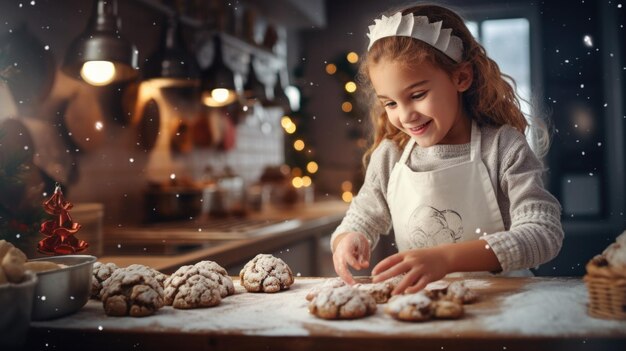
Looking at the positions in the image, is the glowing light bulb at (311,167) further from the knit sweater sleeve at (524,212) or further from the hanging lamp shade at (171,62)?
the knit sweater sleeve at (524,212)

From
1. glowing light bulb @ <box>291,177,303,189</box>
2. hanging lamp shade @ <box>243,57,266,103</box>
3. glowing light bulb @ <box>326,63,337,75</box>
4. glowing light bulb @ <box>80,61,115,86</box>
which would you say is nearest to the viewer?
glowing light bulb @ <box>80,61,115,86</box>

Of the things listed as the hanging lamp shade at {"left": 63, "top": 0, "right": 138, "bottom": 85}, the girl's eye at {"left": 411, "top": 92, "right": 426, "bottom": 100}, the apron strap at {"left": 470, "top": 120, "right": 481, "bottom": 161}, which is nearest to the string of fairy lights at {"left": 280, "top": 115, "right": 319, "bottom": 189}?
the hanging lamp shade at {"left": 63, "top": 0, "right": 138, "bottom": 85}

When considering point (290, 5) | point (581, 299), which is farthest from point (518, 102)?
point (290, 5)

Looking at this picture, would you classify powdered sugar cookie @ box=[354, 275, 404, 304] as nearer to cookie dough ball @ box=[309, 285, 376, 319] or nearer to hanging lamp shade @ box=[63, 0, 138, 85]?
cookie dough ball @ box=[309, 285, 376, 319]

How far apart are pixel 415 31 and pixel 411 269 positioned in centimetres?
45

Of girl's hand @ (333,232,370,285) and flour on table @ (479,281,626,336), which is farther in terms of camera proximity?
girl's hand @ (333,232,370,285)

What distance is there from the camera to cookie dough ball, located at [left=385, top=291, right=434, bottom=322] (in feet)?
2.55

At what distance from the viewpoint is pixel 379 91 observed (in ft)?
3.53

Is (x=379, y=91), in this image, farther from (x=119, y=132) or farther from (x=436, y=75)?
(x=119, y=132)

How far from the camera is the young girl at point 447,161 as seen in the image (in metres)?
1.02

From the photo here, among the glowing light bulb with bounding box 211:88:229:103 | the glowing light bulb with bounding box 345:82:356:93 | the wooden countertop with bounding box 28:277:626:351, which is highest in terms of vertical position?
the glowing light bulb with bounding box 345:82:356:93

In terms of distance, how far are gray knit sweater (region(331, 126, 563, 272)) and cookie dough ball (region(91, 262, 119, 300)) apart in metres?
0.43

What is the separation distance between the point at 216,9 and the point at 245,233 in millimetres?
1278

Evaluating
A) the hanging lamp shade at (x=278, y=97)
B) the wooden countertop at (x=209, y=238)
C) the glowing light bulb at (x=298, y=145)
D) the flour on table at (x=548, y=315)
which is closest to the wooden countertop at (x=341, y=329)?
the flour on table at (x=548, y=315)
